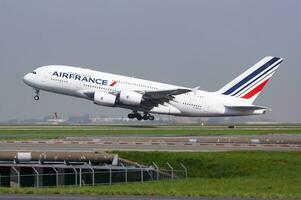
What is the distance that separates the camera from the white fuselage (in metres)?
73.4

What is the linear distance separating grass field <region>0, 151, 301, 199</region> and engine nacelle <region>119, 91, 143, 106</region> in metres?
34.9

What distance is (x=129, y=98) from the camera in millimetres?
72250

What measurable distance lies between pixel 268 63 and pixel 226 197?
59.9 metres

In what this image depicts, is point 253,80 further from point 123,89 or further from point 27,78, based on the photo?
point 27,78

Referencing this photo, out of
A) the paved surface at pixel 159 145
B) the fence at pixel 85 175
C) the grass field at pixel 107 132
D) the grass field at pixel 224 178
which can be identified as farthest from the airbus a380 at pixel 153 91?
the fence at pixel 85 175

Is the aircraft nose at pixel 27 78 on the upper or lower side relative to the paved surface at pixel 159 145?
upper

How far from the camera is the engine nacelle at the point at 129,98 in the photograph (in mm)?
72125

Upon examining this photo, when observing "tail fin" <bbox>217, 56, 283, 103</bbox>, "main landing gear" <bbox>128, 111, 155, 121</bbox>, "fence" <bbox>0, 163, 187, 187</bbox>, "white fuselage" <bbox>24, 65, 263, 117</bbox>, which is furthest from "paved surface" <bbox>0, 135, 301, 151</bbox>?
"tail fin" <bbox>217, 56, 283, 103</bbox>

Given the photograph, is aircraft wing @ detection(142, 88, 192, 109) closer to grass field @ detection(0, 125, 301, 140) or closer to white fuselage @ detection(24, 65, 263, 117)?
white fuselage @ detection(24, 65, 263, 117)

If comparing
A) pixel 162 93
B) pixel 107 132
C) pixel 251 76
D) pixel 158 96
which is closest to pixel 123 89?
pixel 158 96

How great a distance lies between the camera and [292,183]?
28.5 meters

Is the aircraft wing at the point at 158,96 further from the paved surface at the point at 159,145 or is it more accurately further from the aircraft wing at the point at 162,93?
the paved surface at the point at 159,145

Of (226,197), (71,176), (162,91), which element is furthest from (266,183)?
(162,91)

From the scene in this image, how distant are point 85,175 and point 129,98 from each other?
3908 cm
